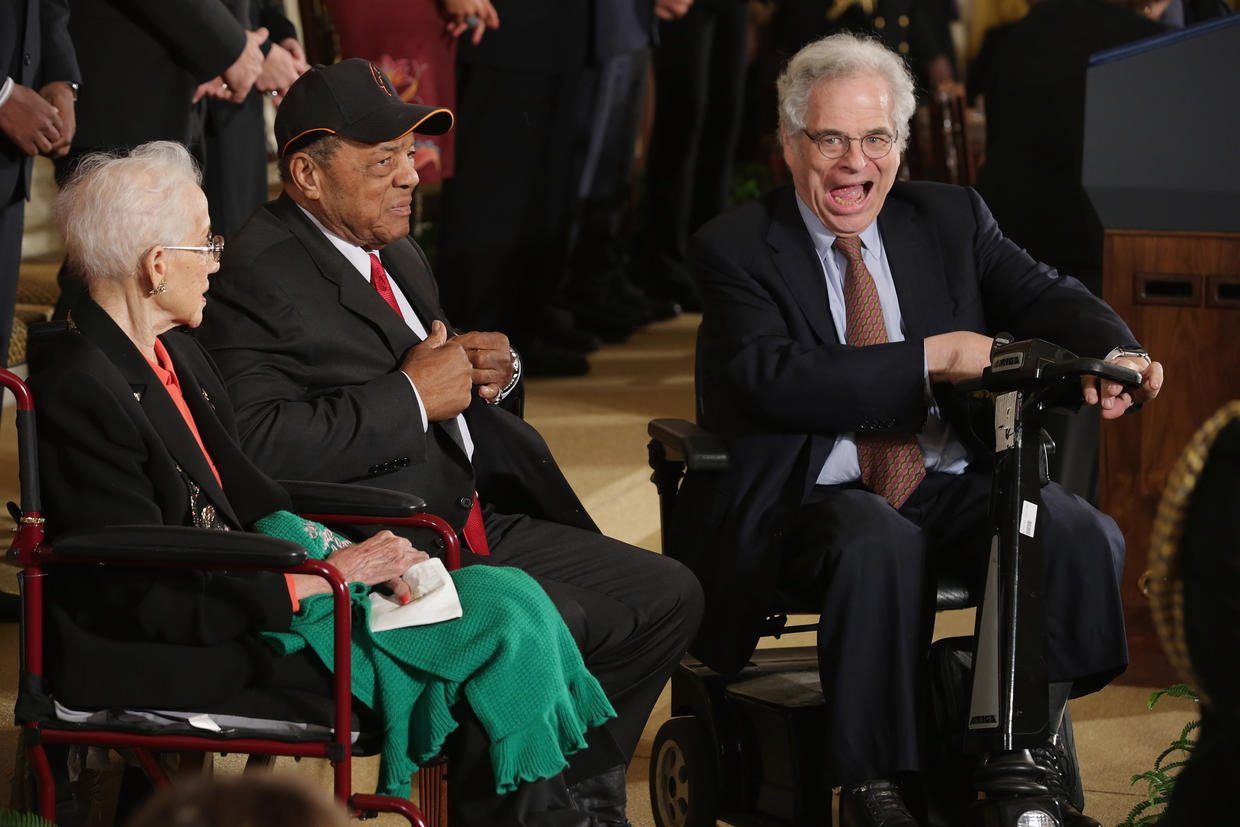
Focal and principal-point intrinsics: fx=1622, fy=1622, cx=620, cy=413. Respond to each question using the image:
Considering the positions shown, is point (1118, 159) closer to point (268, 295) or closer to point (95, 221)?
point (268, 295)

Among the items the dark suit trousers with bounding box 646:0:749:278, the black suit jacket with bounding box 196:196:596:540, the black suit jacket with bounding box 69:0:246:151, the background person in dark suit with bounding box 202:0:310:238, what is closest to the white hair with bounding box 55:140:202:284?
the black suit jacket with bounding box 196:196:596:540

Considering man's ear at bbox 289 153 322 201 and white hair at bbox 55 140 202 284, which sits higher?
man's ear at bbox 289 153 322 201

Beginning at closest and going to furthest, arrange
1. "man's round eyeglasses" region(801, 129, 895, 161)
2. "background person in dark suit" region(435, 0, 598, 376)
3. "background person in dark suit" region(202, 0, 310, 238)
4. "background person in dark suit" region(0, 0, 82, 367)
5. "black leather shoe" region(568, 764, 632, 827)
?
"black leather shoe" region(568, 764, 632, 827)
"man's round eyeglasses" region(801, 129, 895, 161)
"background person in dark suit" region(0, 0, 82, 367)
"background person in dark suit" region(202, 0, 310, 238)
"background person in dark suit" region(435, 0, 598, 376)

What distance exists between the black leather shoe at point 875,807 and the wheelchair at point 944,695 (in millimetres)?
101

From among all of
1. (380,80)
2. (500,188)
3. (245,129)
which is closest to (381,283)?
(380,80)

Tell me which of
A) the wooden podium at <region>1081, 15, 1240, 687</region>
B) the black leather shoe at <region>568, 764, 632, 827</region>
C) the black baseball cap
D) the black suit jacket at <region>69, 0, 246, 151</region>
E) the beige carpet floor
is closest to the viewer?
the black leather shoe at <region>568, 764, 632, 827</region>

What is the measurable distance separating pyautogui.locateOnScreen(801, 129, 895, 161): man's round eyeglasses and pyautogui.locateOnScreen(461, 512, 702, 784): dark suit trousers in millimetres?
750

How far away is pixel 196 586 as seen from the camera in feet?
6.60

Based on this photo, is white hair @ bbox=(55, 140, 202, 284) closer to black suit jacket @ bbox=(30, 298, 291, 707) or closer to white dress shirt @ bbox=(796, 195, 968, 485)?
black suit jacket @ bbox=(30, 298, 291, 707)

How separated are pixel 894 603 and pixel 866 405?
332mm

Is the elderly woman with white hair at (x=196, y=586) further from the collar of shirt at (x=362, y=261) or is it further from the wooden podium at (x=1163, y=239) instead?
the wooden podium at (x=1163, y=239)

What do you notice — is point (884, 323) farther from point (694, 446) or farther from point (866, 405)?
point (694, 446)

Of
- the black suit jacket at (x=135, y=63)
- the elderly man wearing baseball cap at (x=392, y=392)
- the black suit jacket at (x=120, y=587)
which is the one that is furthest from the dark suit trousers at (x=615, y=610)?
the black suit jacket at (x=135, y=63)

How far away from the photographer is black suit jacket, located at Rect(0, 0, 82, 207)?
323 centimetres
